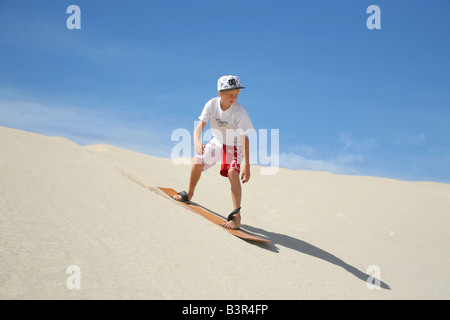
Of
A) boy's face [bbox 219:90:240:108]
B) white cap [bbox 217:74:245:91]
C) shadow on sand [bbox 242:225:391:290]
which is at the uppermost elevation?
white cap [bbox 217:74:245:91]

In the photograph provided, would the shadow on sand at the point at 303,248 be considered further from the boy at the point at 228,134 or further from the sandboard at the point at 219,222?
the boy at the point at 228,134

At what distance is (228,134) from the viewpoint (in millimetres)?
4391

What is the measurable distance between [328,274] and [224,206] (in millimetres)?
2170

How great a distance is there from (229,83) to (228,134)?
0.61m

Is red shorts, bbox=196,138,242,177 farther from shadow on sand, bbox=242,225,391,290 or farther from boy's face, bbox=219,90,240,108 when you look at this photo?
shadow on sand, bbox=242,225,391,290

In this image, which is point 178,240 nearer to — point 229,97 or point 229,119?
point 229,119

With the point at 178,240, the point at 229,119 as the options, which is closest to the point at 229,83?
the point at 229,119

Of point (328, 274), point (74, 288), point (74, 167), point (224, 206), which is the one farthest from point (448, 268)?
point (74, 167)

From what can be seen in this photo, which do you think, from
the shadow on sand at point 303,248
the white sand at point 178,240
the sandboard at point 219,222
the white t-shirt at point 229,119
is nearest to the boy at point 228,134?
the white t-shirt at point 229,119

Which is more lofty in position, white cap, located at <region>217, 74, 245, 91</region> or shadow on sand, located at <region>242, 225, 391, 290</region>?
white cap, located at <region>217, 74, 245, 91</region>

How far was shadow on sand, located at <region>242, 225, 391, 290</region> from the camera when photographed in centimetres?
380

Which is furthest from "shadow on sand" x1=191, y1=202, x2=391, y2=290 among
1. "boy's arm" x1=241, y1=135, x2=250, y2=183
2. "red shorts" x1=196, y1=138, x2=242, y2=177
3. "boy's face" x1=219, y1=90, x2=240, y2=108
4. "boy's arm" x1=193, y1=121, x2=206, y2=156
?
"boy's face" x1=219, y1=90, x2=240, y2=108

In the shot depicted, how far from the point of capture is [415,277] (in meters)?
4.28
